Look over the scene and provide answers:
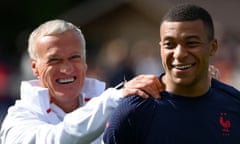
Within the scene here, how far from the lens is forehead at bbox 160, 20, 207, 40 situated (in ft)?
17.7

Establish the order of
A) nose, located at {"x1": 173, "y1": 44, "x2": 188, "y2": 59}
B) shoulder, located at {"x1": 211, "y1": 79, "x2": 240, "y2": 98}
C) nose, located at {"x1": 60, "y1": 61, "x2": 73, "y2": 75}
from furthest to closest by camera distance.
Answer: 1. nose, located at {"x1": 60, "y1": 61, "x2": 73, "y2": 75}
2. shoulder, located at {"x1": 211, "y1": 79, "x2": 240, "y2": 98}
3. nose, located at {"x1": 173, "y1": 44, "x2": 188, "y2": 59}

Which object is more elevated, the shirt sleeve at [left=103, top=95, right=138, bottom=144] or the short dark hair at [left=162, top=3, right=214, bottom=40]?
the short dark hair at [left=162, top=3, right=214, bottom=40]

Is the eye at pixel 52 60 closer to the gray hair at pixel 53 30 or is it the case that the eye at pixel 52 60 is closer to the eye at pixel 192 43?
the gray hair at pixel 53 30

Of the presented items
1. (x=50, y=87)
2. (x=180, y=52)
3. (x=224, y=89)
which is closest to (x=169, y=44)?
(x=180, y=52)

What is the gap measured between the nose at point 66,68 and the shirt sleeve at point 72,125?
324 mm

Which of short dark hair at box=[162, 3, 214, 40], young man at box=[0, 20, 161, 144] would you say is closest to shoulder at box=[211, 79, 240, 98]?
short dark hair at box=[162, 3, 214, 40]

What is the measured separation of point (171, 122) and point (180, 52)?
375 mm

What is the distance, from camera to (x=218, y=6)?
20.4 meters

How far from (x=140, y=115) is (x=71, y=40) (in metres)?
1.21

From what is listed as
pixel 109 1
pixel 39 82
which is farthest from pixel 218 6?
pixel 39 82

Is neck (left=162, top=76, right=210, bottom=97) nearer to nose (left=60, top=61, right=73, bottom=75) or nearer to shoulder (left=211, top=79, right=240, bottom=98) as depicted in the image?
shoulder (left=211, top=79, right=240, bottom=98)

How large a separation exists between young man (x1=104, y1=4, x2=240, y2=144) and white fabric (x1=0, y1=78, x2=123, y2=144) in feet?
0.64

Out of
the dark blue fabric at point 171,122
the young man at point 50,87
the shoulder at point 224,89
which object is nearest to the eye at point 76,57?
the young man at point 50,87

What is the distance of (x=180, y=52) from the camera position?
5367 mm
